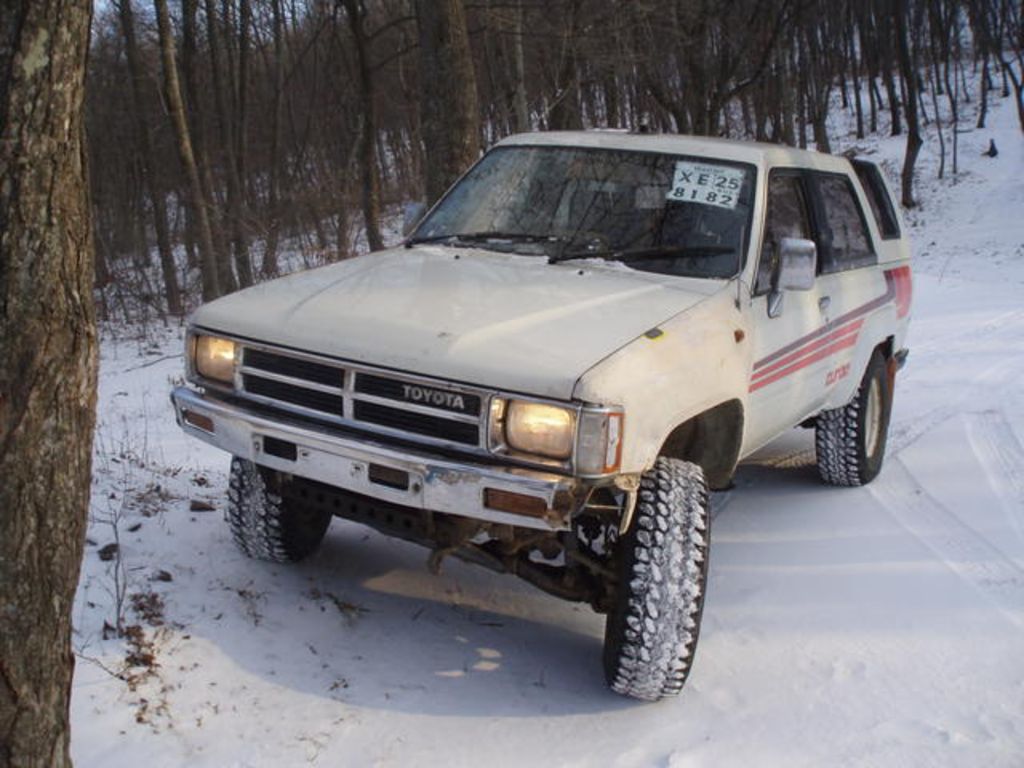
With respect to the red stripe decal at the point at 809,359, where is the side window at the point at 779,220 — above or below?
above

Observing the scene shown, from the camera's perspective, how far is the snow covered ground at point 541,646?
3.48 metres

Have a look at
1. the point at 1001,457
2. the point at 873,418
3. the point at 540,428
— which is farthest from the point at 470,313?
the point at 1001,457

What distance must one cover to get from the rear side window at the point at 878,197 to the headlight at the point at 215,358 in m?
4.08

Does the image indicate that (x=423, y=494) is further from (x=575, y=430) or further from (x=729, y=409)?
(x=729, y=409)

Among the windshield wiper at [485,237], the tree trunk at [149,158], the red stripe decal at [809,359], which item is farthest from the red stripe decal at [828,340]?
the tree trunk at [149,158]

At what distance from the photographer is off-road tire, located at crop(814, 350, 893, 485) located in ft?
19.6

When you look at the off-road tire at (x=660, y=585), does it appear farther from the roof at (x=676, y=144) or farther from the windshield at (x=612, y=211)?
the roof at (x=676, y=144)

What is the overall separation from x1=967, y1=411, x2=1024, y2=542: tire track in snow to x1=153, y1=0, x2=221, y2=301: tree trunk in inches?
525

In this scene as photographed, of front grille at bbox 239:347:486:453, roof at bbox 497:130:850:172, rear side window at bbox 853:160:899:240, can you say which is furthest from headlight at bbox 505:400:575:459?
rear side window at bbox 853:160:899:240

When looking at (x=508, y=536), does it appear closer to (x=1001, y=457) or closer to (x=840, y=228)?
(x=840, y=228)

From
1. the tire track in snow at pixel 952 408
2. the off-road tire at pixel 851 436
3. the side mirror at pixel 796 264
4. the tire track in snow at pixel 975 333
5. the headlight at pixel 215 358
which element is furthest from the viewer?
the tire track in snow at pixel 975 333

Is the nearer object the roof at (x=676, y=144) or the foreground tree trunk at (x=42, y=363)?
the foreground tree trunk at (x=42, y=363)

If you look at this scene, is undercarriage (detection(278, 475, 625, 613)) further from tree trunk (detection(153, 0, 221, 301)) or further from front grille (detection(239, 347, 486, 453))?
tree trunk (detection(153, 0, 221, 301))

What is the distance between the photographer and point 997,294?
14.9 m
